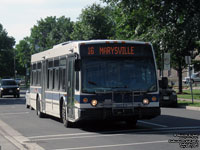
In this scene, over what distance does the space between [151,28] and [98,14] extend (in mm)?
27201

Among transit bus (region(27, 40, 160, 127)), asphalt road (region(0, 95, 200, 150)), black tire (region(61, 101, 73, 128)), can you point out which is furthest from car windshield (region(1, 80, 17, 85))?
transit bus (region(27, 40, 160, 127))

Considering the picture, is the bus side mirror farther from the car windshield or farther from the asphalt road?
the car windshield

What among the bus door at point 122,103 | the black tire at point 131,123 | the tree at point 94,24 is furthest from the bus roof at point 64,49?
the tree at point 94,24

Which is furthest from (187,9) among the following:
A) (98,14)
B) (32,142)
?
(98,14)

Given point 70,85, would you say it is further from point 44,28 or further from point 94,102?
point 44,28

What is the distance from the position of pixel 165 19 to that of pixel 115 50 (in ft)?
60.7

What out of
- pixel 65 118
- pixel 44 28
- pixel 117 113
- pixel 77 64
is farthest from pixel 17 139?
pixel 44 28

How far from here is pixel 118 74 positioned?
13.3 meters

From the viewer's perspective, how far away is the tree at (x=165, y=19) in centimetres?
2930

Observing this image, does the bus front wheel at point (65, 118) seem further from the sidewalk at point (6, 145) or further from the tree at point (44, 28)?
the tree at point (44, 28)

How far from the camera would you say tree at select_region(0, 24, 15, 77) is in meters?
94.3

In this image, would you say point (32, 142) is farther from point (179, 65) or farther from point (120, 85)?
point (179, 65)

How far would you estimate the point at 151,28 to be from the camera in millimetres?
32344

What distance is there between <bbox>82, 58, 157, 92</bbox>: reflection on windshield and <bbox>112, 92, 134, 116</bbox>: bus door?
188 millimetres
